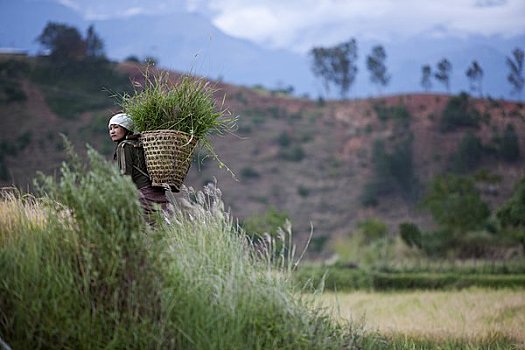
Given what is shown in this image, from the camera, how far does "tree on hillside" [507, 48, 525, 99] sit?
5138cm

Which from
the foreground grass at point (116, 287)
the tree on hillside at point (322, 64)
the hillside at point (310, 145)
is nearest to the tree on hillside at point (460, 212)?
the hillside at point (310, 145)

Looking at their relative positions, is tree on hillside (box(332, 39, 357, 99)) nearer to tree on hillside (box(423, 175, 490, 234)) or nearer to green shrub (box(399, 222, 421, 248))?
tree on hillside (box(423, 175, 490, 234))

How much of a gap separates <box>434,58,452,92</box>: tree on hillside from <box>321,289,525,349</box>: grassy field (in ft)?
139

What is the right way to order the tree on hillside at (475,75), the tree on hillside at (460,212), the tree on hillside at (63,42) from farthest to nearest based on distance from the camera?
the tree on hillside at (475,75) → the tree on hillside at (63,42) → the tree on hillside at (460,212)

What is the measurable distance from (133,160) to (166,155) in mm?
361

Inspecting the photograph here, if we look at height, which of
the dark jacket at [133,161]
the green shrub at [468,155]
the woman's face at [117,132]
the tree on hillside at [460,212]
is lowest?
the tree on hillside at [460,212]

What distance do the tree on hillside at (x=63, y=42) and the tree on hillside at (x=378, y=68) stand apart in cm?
2072

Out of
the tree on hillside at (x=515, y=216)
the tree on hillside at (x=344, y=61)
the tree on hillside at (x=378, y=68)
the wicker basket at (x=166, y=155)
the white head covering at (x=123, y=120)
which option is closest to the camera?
the wicker basket at (x=166, y=155)

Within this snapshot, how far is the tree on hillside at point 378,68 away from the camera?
183 feet

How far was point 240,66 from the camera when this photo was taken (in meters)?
142

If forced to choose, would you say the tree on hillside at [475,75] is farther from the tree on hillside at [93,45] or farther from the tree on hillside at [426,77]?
the tree on hillside at [93,45]

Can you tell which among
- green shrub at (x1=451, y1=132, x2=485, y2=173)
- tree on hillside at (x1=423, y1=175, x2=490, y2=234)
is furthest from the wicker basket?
green shrub at (x1=451, y1=132, x2=485, y2=173)

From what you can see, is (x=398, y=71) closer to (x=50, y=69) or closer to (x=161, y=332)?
(x=50, y=69)

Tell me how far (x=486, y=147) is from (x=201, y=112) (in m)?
39.4
